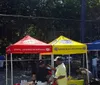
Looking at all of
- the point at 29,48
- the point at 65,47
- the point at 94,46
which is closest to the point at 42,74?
the point at 29,48

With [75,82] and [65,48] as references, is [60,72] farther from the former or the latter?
[75,82]

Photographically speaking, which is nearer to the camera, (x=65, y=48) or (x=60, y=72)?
(x=60, y=72)

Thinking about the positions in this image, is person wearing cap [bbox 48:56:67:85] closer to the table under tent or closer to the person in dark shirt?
the table under tent

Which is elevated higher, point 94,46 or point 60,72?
point 94,46

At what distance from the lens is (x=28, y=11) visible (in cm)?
2927

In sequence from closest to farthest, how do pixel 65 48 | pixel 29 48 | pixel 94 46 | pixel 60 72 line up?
pixel 60 72
pixel 29 48
pixel 65 48
pixel 94 46

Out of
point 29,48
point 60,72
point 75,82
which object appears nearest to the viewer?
point 60,72

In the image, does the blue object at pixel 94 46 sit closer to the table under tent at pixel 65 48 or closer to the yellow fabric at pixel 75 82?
the table under tent at pixel 65 48

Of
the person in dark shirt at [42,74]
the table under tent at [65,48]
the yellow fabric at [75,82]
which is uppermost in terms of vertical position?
the table under tent at [65,48]

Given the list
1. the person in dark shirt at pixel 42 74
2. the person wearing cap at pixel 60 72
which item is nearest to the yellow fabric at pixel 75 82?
the person in dark shirt at pixel 42 74

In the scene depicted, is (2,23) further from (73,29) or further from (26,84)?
(26,84)

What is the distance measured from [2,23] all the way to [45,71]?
15673 millimetres

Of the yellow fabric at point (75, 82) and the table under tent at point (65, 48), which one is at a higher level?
the table under tent at point (65, 48)

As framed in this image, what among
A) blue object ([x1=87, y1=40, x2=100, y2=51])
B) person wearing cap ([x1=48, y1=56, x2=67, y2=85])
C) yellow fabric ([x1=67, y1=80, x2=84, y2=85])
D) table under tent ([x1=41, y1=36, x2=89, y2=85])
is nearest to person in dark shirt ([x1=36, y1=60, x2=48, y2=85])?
table under tent ([x1=41, y1=36, x2=89, y2=85])
